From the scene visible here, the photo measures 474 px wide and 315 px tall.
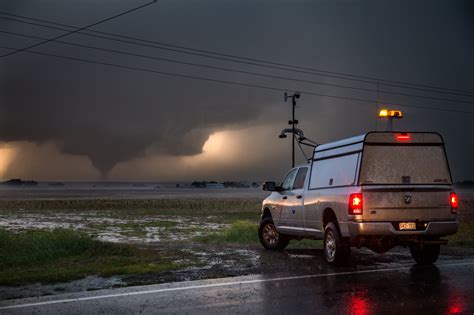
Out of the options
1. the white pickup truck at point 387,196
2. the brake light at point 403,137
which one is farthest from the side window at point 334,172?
the brake light at point 403,137

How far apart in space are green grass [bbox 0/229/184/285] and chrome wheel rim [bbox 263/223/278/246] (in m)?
2.95

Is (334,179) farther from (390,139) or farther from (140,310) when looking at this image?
(140,310)

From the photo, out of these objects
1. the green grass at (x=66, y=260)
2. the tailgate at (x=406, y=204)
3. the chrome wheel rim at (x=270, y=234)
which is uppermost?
the tailgate at (x=406, y=204)

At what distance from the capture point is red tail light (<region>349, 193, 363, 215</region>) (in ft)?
35.7

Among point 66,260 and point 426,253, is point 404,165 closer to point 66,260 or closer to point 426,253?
point 426,253

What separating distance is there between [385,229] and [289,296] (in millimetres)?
3509

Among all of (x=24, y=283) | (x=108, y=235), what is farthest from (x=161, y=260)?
(x=108, y=235)

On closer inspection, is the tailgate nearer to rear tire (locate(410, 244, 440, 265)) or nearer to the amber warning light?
rear tire (locate(410, 244, 440, 265))

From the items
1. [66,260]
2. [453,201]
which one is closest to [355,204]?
[453,201]

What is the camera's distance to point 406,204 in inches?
434

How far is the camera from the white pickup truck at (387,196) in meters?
10.9

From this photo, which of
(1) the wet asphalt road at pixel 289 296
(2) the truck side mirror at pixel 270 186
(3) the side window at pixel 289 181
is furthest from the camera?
(2) the truck side mirror at pixel 270 186

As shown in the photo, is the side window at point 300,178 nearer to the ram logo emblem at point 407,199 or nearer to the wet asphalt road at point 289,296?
the ram logo emblem at point 407,199

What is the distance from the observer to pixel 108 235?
926 inches
